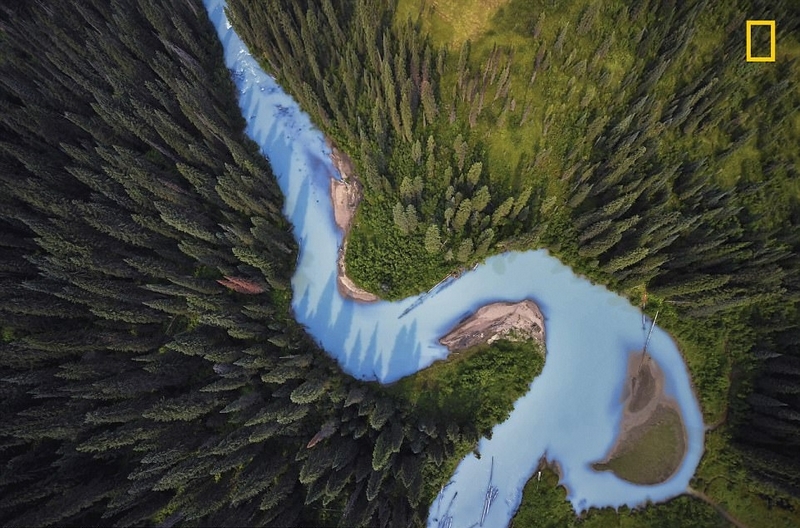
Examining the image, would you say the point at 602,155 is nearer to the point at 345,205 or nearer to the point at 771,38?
the point at 771,38

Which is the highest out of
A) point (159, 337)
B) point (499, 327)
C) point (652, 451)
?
point (499, 327)

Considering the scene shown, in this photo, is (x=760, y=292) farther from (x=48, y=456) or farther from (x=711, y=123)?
(x=48, y=456)

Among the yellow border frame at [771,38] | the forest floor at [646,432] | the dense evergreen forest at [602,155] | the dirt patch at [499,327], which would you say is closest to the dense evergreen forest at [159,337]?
the dirt patch at [499,327]

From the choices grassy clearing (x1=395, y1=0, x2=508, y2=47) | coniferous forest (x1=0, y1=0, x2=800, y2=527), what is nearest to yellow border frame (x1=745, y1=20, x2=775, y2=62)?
coniferous forest (x1=0, y1=0, x2=800, y2=527)

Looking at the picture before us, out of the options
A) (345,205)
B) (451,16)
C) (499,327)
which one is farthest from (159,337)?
(451,16)

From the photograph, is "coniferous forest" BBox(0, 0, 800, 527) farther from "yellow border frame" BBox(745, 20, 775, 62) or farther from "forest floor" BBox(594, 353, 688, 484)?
"forest floor" BBox(594, 353, 688, 484)

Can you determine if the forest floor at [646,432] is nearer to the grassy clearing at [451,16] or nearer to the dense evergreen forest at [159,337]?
the dense evergreen forest at [159,337]

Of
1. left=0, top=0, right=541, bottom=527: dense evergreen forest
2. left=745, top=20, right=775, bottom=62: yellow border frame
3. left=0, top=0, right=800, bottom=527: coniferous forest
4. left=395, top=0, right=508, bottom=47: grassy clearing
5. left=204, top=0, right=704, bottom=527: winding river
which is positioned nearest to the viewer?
left=0, top=0, right=541, bottom=527: dense evergreen forest
